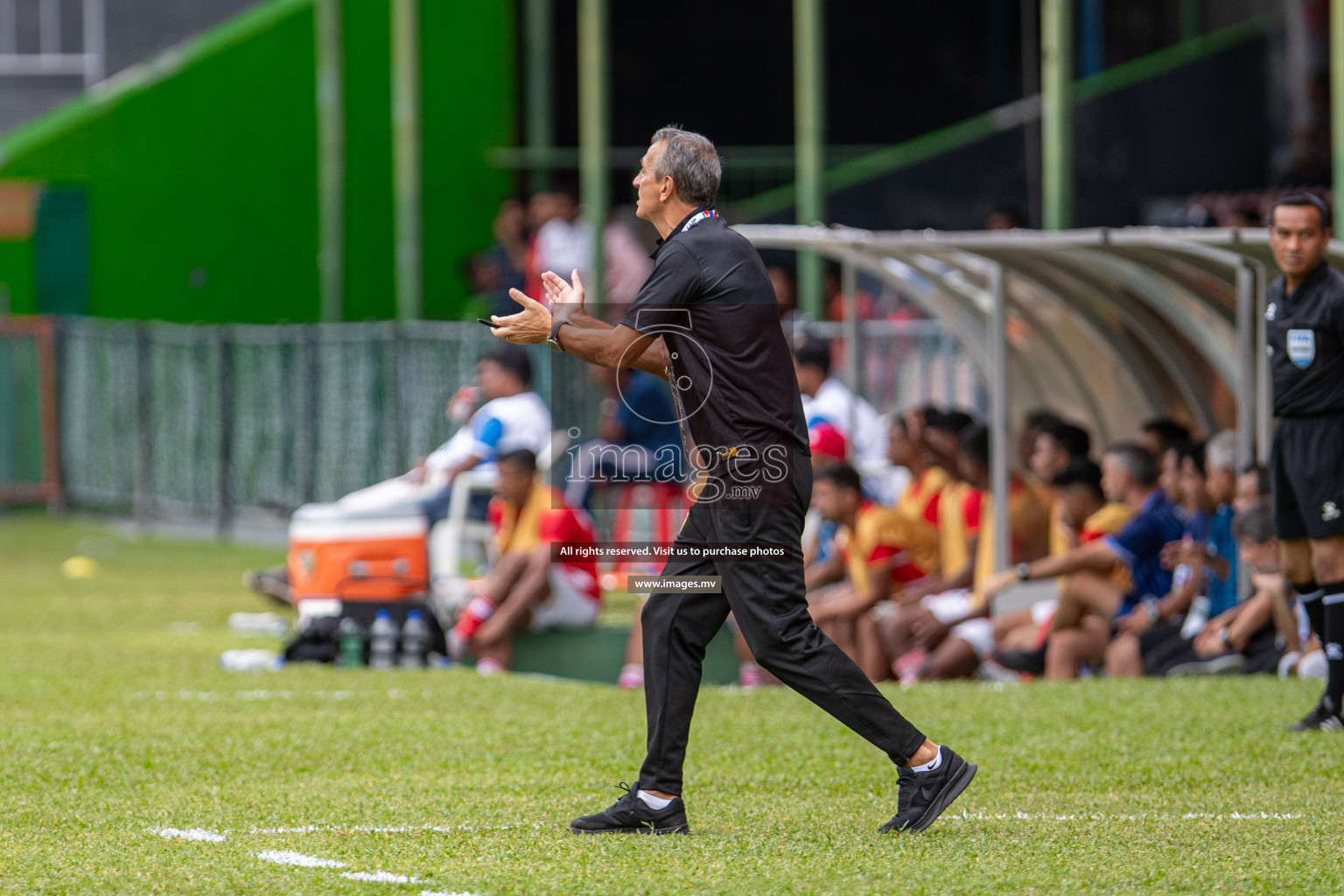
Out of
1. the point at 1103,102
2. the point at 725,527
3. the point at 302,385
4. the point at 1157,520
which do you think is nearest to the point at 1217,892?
the point at 725,527

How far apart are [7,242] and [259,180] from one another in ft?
9.30

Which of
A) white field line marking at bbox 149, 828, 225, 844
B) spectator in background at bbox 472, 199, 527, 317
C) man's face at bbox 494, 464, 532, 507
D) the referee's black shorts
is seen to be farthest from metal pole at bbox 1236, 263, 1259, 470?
spectator in background at bbox 472, 199, 527, 317

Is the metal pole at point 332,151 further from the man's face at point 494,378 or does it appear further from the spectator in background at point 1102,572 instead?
the spectator in background at point 1102,572

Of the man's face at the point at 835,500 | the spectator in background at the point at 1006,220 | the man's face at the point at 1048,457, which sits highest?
the spectator in background at the point at 1006,220

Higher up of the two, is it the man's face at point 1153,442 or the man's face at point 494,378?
the man's face at point 494,378

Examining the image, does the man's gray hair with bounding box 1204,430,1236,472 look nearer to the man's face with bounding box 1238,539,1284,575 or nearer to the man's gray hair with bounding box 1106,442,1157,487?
the man's gray hair with bounding box 1106,442,1157,487

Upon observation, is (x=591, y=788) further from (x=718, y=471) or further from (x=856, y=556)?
(x=856, y=556)

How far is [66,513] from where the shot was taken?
22.7 meters

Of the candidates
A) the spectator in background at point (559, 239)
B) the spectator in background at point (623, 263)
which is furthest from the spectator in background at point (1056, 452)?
the spectator in background at point (559, 239)

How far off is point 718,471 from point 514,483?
5666mm

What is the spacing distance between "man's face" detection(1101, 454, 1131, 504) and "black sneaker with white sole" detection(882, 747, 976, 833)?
4861 millimetres

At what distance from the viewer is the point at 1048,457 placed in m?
11.7

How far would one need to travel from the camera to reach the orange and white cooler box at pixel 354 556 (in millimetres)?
11883

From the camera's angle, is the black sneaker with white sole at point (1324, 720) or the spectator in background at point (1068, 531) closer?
the black sneaker with white sole at point (1324, 720)
